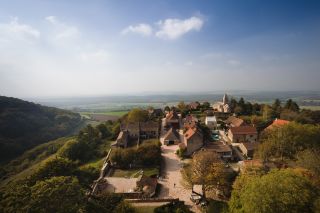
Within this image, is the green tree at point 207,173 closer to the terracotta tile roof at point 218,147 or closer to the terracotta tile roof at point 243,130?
the terracotta tile roof at point 218,147

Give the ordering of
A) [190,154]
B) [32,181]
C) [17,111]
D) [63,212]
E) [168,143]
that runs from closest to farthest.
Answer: [63,212]
[32,181]
[190,154]
[168,143]
[17,111]

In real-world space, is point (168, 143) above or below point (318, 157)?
below

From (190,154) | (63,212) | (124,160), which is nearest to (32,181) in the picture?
(63,212)

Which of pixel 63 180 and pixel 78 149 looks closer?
pixel 63 180

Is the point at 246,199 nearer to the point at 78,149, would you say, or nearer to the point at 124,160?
the point at 124,160

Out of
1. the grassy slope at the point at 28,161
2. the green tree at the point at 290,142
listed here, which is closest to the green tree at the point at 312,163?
the green tree at the point at 290,142
